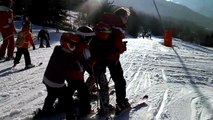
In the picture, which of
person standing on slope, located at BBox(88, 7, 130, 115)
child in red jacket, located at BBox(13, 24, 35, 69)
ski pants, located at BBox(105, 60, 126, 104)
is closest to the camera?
person standing on slope, located at BBox(88, 7, 130, 115)

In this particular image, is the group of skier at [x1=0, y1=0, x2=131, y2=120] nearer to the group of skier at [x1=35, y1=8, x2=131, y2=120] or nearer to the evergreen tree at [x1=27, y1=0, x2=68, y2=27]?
the group of skier at [x1=35, y1=8, x2=131, y2=120]

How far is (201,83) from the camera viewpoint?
10.7 metres

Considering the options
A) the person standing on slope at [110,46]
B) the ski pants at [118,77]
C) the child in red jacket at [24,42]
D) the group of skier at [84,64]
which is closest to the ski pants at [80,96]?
the group of skier at [84,64]

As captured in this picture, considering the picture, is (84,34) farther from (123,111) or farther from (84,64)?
(123,111)

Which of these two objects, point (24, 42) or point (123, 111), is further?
point (24, 42)

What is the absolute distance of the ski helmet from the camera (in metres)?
5.31

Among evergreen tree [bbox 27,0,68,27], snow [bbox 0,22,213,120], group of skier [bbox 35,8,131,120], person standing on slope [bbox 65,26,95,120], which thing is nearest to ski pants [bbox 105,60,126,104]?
group of skier [bbox 35,8,131,120]

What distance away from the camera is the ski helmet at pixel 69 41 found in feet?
17.4

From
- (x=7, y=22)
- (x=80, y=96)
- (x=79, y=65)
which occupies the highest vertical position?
(x=7, y=22)

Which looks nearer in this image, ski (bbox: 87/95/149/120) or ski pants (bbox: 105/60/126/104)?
ski (bbox: 87/95/149/120)

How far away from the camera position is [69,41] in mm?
5324

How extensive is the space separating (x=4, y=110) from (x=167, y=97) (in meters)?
3.90

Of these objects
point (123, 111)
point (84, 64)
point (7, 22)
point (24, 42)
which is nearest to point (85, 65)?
point (84, 64)

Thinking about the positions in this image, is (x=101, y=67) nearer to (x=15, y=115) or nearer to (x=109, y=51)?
(x=109, y=51)
